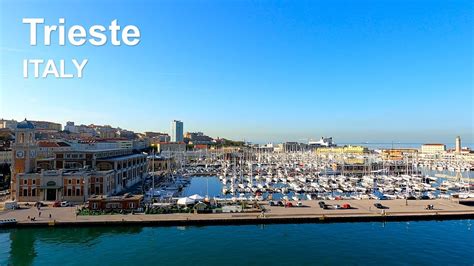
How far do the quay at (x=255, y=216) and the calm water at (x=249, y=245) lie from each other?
17.6 inches

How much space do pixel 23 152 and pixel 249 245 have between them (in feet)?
57.7

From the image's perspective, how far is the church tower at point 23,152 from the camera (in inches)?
945

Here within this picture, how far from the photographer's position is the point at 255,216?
63.9 feet

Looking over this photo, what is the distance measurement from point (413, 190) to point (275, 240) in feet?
62.3

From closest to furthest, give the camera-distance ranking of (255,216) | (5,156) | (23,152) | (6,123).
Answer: (255,216) < (23,152) < (5,156) < (6,123)

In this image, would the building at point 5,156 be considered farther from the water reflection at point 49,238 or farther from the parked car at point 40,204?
the water reflection at point 49,238

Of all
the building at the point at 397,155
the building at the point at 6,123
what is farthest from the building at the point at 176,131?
the building at the point at 397,155

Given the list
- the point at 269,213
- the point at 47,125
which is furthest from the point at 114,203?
the point at 47,125

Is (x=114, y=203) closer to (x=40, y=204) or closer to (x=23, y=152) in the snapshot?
(x=40, y=204)

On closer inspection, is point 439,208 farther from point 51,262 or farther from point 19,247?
point 19,247

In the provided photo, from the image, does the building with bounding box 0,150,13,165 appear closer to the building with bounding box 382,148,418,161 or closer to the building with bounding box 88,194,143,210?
the building with bounding box 88,194,143,210

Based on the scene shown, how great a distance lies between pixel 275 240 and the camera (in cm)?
1620

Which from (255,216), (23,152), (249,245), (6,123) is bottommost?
(249,245)

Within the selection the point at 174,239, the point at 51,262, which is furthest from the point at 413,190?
the point at 51,262
